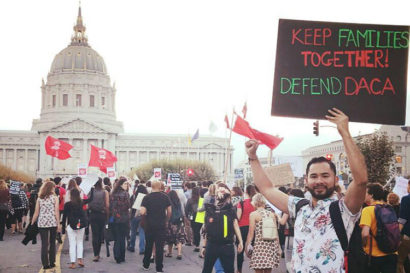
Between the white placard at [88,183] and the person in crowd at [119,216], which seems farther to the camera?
the white placard at [88,183]

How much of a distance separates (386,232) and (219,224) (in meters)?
2.46

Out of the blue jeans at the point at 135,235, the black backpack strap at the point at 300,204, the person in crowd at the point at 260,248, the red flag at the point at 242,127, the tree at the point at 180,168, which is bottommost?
the tree at the point at 180,168

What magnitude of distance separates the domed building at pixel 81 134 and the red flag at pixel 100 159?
248 feet

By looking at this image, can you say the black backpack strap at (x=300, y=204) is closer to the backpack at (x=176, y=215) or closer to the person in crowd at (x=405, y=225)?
the person in crowd at (x=405, y=225)

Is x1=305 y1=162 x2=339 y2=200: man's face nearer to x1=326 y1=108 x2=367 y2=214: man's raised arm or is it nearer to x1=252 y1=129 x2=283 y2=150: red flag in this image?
x1=326 y1=108 x2=367 y2=214: man's raised arm

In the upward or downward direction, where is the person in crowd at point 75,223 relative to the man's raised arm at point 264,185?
downward

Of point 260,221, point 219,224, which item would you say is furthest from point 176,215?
point 219,224

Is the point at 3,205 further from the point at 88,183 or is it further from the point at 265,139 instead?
the point at 265,139

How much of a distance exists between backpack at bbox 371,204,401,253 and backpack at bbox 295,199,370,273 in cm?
313

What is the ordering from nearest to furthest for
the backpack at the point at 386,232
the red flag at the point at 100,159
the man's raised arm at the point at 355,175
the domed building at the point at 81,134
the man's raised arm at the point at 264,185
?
the man's raised arm at the point at 355,175 < the man's raised arm at the point at 264,185 < the backpack at the point at 386,232 < the red flag at the point at 100,159 < the domed building at the point at 81,134

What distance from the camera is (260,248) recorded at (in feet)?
30.2

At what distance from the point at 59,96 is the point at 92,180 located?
4434 inches

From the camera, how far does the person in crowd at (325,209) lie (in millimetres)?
4059

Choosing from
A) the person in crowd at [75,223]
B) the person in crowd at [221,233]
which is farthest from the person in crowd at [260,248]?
the person in crowd at [75,223]
